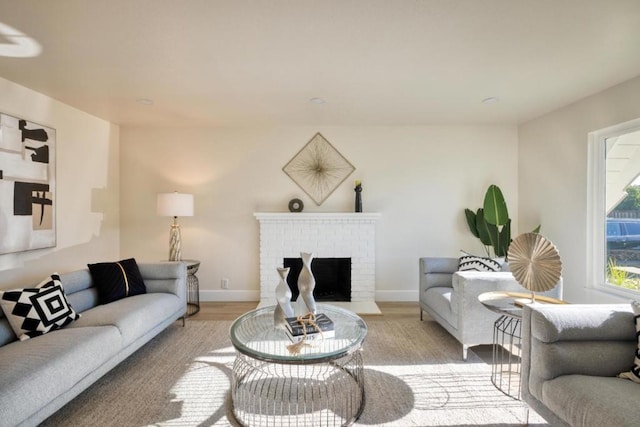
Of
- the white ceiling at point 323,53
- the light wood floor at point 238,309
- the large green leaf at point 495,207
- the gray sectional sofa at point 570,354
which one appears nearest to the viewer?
the gray sectional sofa at point 570,354

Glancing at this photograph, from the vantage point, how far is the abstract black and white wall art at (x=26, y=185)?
279cm

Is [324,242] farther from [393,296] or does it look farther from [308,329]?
[308,329]

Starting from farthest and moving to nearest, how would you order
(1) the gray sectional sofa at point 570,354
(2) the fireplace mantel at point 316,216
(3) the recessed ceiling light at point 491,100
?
(2) the fireplace mantel at point 316,216 → (3) the recessed ceiling light at point 491,100 → (1) the gray sectional sofa at point 570,354

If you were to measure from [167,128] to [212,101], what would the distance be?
140cm

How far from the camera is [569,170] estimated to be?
3.47m

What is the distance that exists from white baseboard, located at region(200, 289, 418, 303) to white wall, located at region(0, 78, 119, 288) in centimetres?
136

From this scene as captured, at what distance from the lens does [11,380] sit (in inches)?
61.6

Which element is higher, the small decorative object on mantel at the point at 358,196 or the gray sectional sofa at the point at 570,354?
the small decorative object on mantel at the point at 358,196

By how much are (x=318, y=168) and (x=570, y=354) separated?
3.30 metres

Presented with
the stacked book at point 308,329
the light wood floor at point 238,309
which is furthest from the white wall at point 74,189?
the stacked book at point 308,329

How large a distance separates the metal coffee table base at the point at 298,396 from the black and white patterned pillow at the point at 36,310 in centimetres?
133

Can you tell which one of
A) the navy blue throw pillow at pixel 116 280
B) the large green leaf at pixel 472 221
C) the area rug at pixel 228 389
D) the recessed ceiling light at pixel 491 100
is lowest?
the area rug at pixel 228 389

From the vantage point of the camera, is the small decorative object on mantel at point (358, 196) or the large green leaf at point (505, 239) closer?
the large green leaf at point (505, 239)

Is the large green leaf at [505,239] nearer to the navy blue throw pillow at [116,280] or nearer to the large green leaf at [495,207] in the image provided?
the large green leaf at [495,207]
